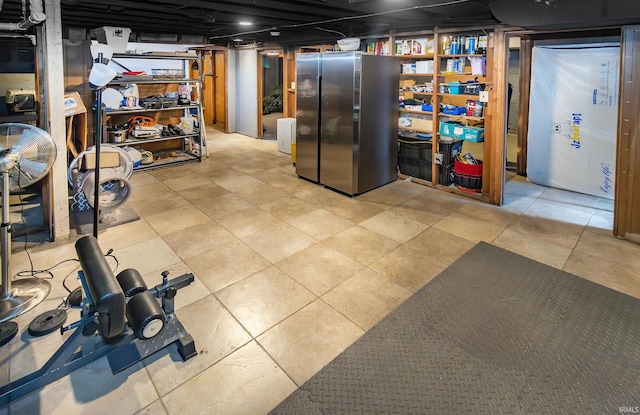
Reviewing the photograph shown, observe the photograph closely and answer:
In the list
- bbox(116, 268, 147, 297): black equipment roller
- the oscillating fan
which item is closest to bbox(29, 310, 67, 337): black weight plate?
the oscillating fan

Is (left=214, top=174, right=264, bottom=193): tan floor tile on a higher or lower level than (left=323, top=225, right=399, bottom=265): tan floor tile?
higher

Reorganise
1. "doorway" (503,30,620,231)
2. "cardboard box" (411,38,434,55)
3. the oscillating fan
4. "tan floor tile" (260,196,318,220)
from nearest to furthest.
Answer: the oscillating fan < "tan floor tile" (260,196,318,220) < "doorway" (503,30,620,231) < "cardboard box" (411,38,434,55)

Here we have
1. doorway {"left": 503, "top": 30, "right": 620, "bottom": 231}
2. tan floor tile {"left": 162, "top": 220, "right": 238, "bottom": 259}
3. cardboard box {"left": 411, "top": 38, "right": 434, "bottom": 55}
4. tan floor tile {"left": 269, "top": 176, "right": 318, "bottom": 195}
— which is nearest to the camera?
tan floor tile {"left": 162, "top": 220, "right": 238, "bottom": 259}

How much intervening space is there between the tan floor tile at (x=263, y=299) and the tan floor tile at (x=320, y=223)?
93 cm

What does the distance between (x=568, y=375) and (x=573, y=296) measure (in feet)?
3.21

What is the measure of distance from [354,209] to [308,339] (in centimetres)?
254

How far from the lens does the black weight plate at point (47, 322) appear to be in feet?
8.01

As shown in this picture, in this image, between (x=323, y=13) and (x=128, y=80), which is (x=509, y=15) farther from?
(x=128, y=80)

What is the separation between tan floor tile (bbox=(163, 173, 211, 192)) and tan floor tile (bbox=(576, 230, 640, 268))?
4816 mm

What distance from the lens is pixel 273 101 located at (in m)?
14.3

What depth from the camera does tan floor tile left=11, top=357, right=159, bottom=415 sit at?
1.93 metres

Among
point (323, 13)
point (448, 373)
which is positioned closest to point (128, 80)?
point (323, 13)

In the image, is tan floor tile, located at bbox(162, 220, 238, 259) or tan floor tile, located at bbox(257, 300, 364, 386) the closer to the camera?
tan floor tile, located at bbox(257, 300, 364, 386)

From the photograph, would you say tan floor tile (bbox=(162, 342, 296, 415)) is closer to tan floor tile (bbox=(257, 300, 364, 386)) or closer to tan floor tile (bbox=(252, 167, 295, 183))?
tan floor tile (bbox=(257, 300, 364, 386))
